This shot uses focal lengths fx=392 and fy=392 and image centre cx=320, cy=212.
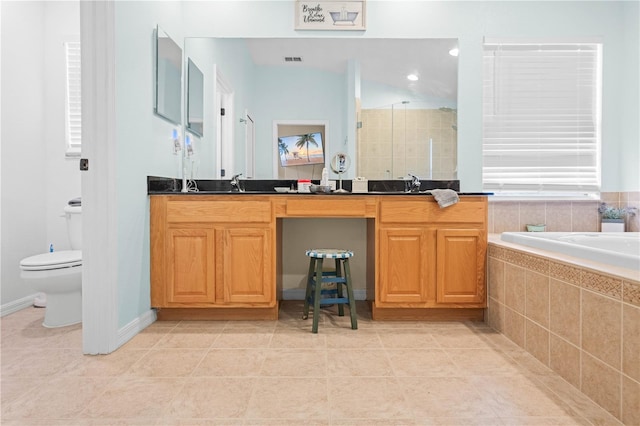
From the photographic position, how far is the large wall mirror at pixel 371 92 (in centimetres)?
301

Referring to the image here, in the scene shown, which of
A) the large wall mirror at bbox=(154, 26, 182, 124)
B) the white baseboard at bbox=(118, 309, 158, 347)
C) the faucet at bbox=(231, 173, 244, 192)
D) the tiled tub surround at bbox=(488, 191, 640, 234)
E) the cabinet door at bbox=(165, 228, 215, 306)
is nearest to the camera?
the white baseboard at bbox=(118, 309, 158, 347)

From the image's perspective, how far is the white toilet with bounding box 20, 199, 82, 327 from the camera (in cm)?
235

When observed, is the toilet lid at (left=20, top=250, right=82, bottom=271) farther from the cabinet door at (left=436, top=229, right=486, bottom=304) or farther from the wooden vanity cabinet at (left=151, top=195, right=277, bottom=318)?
the cabinet door at (left=436, top=229, right=486, bottom=304)

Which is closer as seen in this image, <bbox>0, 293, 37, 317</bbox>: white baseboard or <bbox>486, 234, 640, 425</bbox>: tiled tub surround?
<bbox>486, 234, 640, 425</bbox>: tiled tub surround

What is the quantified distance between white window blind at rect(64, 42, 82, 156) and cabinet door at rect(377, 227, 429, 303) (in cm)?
261

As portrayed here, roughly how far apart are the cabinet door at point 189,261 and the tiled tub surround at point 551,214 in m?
2.16

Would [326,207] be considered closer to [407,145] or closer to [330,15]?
[407,145]

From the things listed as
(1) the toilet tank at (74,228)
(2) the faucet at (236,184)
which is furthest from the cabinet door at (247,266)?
(1) the toilet tank at (74,228)

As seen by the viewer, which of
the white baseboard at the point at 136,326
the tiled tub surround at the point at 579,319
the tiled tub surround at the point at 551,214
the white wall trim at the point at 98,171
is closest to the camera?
the tiled tub surround at the point at 579,319

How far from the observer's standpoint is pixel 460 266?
2.48 m

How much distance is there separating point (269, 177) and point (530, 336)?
203cm

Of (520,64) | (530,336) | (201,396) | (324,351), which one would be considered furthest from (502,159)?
(201,396)

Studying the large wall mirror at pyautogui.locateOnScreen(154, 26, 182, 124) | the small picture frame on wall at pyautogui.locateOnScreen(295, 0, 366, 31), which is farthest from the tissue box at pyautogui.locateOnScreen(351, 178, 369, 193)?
the large wall mirror at pyautogui.locateOnScreen(154, 26, 182, 124)

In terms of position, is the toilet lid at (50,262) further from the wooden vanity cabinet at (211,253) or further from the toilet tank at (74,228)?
the wooden vanity cabinet at (211,253)
